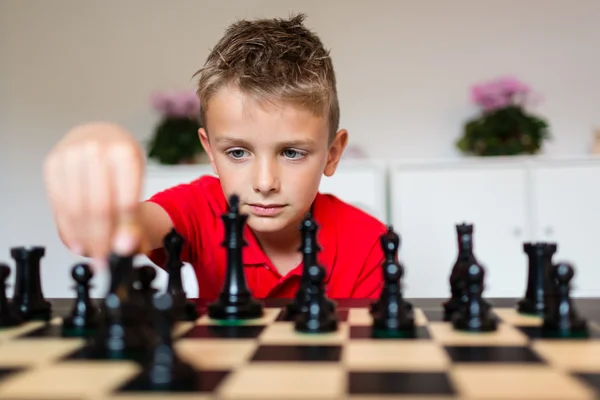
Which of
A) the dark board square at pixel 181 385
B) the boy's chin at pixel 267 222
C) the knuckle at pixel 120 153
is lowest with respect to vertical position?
the dark board square at pixel 181 385

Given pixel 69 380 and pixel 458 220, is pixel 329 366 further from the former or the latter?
pixel 458 220

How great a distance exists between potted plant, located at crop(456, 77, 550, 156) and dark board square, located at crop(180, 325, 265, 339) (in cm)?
234

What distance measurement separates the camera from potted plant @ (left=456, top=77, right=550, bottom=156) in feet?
9.48

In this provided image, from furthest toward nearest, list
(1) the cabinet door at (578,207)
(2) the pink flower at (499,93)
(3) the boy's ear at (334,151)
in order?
(2) the pink flower at (499,93) < (1) the cabinet door at (578,207) < (3) the boy's ear at (334,151)

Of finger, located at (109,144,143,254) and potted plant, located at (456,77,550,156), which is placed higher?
potted plant, located at (456,77,550,156)

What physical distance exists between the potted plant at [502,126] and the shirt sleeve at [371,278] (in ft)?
5.28

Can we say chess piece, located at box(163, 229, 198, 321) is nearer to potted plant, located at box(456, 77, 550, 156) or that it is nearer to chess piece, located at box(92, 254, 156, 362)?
chess piece, located at box(92, 254, 156, 362)

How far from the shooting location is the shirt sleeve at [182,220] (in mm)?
1445

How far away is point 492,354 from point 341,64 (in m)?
2.90

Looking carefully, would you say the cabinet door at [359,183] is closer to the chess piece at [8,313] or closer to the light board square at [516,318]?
the light board square at [516,318]

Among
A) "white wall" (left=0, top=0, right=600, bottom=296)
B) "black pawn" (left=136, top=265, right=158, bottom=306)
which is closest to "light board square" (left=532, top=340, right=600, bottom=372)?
"black pawn" (left=136, top=265, right=158, bottom=306)

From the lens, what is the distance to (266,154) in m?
1.24

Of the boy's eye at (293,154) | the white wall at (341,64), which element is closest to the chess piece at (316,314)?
the boy's eye at (293,154)

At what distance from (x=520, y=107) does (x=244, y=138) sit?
6.94 ft
